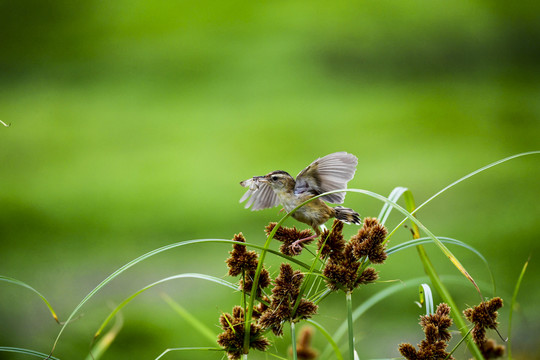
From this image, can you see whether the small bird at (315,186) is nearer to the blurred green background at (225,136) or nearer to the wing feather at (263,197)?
the wing feather at (263,197)

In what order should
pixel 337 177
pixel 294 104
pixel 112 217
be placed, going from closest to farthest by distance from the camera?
pixel 337 177, pixel 112 217, pixel 294 104

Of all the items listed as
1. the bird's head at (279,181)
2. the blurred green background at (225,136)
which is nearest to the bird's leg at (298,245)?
the bird's head at (279,181)

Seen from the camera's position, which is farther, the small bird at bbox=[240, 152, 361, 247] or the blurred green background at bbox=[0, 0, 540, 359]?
the blurred green background at bbox=[0, 0, 540, 359]

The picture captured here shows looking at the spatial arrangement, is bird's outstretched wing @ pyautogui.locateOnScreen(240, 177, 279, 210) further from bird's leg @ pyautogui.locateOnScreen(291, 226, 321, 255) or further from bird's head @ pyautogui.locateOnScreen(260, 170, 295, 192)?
bird's leg @ pyautogui.locateOnScreen(291, 226, 321, 255)

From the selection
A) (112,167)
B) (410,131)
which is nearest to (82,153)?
(112,167)

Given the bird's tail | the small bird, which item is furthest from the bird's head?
the bird's tail

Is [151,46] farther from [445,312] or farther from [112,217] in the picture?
[445,312]

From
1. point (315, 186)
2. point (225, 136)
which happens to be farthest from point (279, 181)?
point (225, 136)
